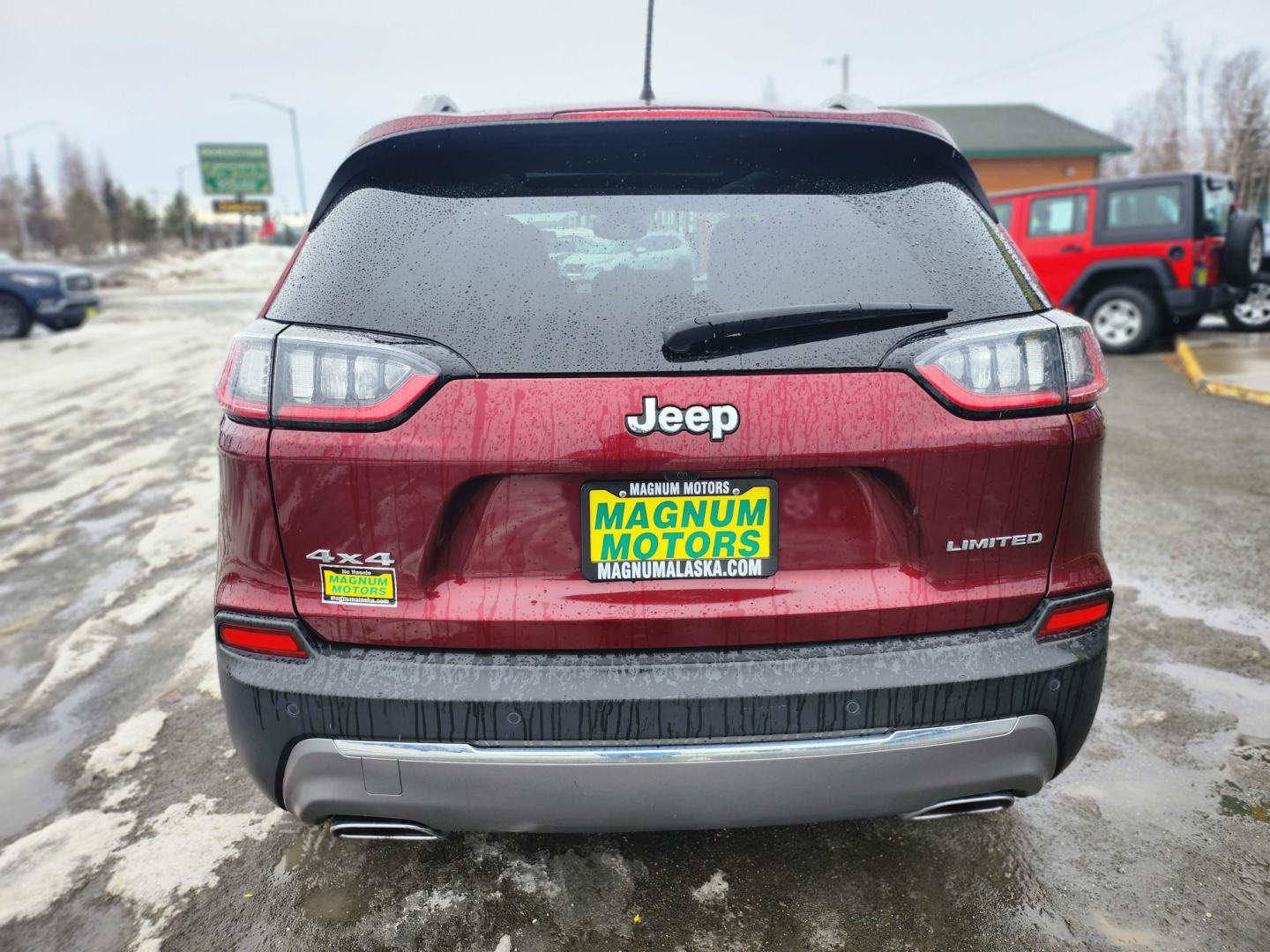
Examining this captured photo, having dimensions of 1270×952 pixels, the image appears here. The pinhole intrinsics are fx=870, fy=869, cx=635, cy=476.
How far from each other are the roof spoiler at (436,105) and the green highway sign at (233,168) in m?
63.0

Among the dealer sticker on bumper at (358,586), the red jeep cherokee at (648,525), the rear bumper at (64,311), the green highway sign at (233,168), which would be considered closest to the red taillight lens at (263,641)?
the red jeep cherokee at (648,525)

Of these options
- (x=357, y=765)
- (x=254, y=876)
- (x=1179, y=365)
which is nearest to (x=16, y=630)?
(x=254, y=876)

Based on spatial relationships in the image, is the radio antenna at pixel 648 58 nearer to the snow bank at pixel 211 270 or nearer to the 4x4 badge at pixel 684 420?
the 4x4 badge at pixel 684 420

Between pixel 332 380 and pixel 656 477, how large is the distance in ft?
2.14

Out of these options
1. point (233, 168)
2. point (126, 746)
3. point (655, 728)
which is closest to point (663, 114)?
point (655, 728)

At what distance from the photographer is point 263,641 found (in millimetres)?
1767

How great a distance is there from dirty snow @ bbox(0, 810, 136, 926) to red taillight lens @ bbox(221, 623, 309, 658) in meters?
1.00

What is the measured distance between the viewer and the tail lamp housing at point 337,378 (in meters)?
1.66

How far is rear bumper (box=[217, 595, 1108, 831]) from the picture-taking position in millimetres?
1673

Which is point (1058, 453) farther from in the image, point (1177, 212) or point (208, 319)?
point (208, 319)

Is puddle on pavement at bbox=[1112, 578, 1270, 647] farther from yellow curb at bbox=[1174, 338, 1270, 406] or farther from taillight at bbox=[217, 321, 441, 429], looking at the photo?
yellow curb at bbox=[1174, 338, 1270, 406]

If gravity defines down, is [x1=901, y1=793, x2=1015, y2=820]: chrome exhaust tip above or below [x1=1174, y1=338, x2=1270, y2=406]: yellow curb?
above

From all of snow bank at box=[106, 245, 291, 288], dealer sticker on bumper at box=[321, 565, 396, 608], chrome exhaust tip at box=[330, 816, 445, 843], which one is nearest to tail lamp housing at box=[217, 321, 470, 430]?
dealer sticker on bumper at box=[321, 565, 396, 608]

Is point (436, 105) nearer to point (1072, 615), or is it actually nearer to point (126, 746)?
point (1072, 615)
